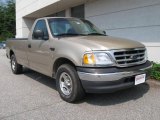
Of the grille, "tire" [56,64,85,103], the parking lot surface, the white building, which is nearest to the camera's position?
the parking lot surface

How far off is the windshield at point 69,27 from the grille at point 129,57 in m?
1.40

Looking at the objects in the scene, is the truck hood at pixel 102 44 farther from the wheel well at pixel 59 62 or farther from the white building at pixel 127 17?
the white building at pixel 127 17

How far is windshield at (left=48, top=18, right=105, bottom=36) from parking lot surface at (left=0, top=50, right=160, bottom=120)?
1.51 meters

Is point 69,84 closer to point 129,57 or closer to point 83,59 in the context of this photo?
point 83,59

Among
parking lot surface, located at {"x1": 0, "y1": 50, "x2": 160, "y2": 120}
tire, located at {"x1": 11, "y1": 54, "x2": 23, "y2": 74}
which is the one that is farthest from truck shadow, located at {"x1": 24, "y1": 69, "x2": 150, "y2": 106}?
tire, located at {"x1": 11, "y1": 54, "x2": 23, "y2": 74}

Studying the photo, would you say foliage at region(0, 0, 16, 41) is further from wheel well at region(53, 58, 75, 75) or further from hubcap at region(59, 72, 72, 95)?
hubcap at region(59, 72, 72, 95)

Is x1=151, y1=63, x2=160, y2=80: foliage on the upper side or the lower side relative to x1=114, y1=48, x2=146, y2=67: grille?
Result: lower

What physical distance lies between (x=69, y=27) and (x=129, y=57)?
5.96 ft

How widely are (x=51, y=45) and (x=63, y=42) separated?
1.52ft

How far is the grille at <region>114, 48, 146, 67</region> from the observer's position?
15.1 feet

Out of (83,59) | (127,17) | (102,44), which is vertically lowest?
(83,59)

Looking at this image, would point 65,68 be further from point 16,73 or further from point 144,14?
point 144,14

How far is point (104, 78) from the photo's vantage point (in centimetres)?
438

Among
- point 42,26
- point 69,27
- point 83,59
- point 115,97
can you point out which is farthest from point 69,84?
point 42,26
